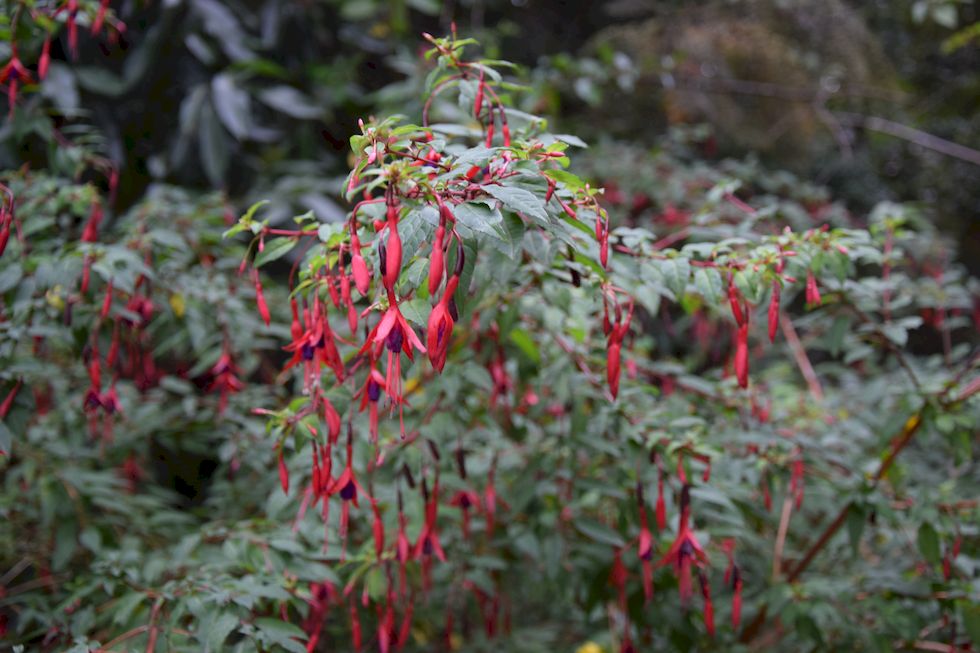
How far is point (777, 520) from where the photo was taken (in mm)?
1331

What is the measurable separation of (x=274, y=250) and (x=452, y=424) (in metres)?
0.37

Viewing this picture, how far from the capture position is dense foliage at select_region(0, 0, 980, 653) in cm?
79

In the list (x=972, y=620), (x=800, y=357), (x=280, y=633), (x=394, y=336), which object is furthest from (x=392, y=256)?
(x=800, y=357)

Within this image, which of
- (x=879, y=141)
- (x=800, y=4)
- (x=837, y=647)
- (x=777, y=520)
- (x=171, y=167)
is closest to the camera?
(x=837, y=647)

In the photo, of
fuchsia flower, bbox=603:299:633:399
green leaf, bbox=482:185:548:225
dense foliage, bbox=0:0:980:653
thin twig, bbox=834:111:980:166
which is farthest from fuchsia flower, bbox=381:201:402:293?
thin twig, bbox=834:111:980:166

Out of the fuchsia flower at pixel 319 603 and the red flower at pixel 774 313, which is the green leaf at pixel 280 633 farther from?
the red flower at pixel 774 313

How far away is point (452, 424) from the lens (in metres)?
1.07

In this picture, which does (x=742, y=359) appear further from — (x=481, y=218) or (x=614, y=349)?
(x=481, y=218)

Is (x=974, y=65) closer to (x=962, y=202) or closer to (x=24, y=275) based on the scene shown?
(x=962, y=202)

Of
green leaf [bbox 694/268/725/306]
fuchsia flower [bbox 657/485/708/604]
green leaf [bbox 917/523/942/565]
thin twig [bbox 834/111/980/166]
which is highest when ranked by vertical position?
thin twig [bbox 834/111/980/166]

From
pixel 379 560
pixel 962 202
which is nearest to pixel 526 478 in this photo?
pixel 379 560

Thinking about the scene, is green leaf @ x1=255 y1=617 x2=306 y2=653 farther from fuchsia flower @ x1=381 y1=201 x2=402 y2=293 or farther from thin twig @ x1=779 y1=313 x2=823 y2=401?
thin twig @ x1=779 y1=313 x2=823 y2=401

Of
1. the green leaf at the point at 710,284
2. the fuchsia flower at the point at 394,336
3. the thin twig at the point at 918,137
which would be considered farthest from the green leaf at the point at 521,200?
the thin twig at the point at 918,137

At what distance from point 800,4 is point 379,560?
2.80m
